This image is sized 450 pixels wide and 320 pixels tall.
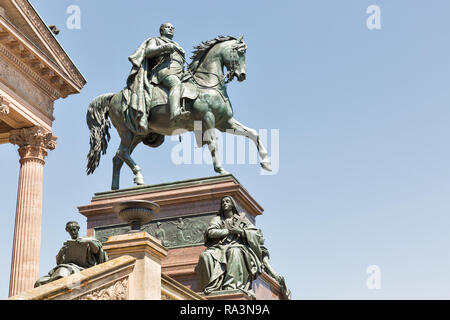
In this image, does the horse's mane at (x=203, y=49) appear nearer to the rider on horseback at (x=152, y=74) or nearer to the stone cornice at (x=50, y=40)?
the rider on horseback at (x=152, y=74)

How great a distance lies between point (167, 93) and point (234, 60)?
5.93 feet

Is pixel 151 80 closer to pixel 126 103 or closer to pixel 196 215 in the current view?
pixel 126 103

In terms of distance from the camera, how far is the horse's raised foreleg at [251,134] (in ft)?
63.2

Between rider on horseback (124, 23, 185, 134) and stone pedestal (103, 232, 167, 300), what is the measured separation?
7120 millimetres

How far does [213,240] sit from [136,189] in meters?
3.25

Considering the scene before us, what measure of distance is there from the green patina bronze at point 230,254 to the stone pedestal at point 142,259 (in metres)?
3.48

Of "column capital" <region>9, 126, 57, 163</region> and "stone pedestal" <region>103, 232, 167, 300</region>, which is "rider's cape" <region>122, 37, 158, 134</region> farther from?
"column capital" <region>9, 126, 57, 163</region>

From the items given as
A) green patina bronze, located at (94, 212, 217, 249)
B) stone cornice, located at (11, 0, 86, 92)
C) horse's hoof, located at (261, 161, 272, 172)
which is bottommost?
green patina bronze, located at (94, 212, 217, 249)

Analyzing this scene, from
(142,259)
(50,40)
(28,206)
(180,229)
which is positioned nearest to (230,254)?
(180,229)

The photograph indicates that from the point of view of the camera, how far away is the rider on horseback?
18.5 metres

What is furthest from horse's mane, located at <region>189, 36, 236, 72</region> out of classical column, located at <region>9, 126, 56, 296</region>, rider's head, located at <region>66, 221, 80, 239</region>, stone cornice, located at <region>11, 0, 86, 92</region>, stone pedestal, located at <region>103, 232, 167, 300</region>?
stone cornice, located at <region>11, 0, 86, 92</region>

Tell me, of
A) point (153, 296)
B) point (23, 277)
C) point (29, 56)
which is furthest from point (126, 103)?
point (29, 56)

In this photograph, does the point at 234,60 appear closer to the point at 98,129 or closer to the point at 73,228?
the point at 98,129
